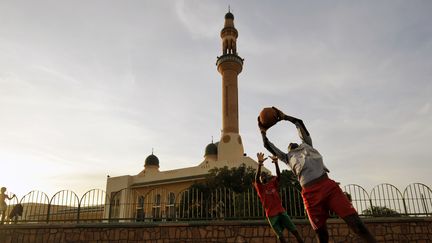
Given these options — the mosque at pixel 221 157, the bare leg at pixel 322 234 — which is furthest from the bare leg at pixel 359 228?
the mosque at pixel 221 157

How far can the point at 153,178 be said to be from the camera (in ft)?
89.5

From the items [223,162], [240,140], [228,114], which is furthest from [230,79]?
[223,162]

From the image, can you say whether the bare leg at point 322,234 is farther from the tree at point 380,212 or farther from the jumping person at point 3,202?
the jumping person at point 3,202

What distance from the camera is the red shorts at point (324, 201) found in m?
3.27

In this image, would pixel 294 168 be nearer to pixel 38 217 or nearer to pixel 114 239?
pixel 114 239

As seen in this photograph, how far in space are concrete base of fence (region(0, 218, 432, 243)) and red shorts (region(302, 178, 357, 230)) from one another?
185 inches

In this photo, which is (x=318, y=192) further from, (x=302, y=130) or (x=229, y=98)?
(x=229, y=98)

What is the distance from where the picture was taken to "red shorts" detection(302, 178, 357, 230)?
10.7 ft

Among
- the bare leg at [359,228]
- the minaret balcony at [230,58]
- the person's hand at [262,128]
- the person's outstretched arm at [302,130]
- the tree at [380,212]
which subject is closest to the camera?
the bare leg at [359,228]

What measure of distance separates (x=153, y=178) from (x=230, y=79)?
10627 millimetres

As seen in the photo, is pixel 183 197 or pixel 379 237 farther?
pixel 183 197

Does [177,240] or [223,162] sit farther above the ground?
[223,162]

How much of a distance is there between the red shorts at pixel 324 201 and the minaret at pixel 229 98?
23.1m

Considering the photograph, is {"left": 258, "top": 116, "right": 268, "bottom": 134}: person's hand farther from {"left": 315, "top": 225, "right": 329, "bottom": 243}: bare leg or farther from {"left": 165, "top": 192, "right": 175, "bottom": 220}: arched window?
{"left": 165, "top": 192, "right": 175, "bottom": 220}: arched window
